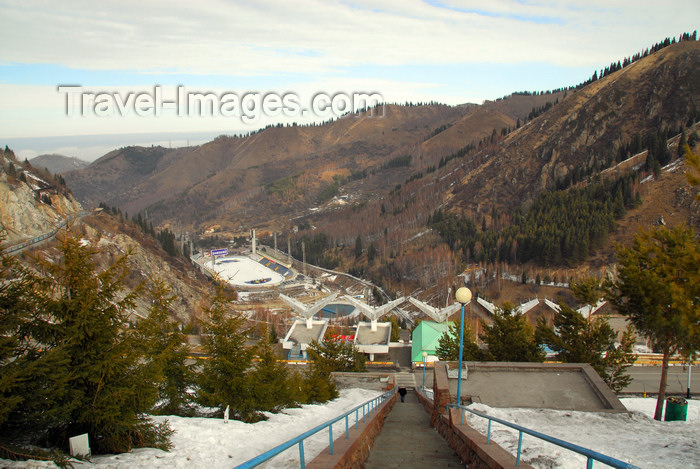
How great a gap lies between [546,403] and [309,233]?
15694 cm

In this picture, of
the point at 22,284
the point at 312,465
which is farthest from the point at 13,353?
the point at 312,465

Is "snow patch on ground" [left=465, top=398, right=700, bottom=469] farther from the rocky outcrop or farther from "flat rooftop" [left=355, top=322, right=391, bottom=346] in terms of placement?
the rocky outcrop

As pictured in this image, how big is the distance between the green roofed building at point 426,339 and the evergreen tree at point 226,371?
29.6 meters

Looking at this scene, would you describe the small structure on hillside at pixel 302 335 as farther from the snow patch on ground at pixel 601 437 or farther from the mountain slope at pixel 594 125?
the mountain slope at pixel 594 125

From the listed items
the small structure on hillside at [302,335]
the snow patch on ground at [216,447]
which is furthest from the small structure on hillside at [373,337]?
the snow patch on ground at [216,447]

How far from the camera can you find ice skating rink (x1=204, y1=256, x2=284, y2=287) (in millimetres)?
114463

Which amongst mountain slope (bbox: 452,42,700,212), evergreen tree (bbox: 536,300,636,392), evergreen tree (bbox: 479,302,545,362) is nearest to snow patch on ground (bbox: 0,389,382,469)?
evergreen tree (bbox: 479,302,545,362)

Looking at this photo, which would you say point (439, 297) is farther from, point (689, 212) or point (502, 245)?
point (689, 212)

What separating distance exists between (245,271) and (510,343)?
364 ft

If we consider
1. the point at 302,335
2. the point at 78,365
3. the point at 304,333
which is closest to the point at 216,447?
the point at 78,365

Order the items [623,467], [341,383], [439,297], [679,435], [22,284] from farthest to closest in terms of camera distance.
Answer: [439,297] → [341,383] → [679,435] → [22,284] → [623,467]

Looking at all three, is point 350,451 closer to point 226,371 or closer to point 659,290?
point 226,371

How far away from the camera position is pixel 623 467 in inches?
168

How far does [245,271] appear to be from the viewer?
12912 cm
